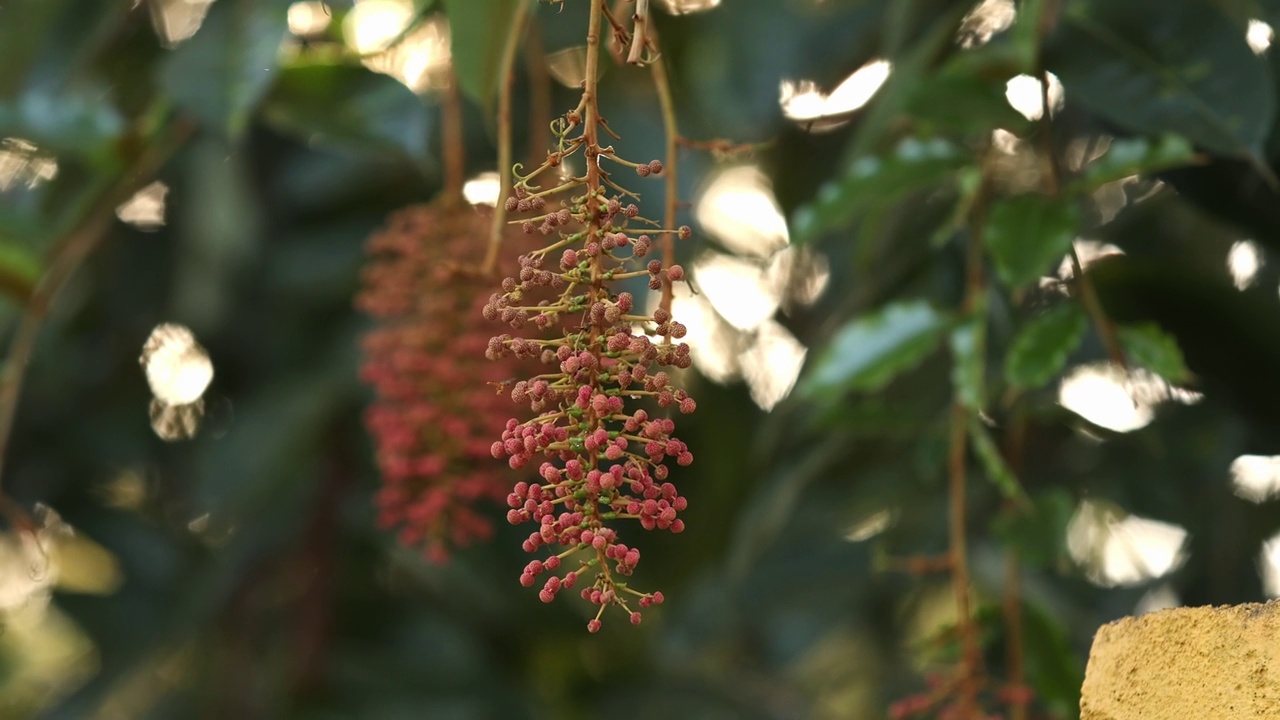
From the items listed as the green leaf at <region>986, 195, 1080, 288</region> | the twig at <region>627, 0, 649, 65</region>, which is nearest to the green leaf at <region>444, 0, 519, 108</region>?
the twig at <region>627, 0, 649, 65</region>

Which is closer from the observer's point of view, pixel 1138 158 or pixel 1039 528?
pixel 1138 158

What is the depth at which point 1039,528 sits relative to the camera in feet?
3.11

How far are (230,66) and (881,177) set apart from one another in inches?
18.2

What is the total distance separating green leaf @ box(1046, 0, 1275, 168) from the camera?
0.81 meters

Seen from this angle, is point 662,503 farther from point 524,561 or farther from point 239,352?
point 239,352

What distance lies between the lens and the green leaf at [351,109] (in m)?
1.01

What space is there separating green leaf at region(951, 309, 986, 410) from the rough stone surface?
0.39 meters

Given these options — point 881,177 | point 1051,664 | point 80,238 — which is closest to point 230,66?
point 80,238

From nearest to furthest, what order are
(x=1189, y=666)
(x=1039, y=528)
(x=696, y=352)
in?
(x=1189, y=666) → (x=1039, y=528) → (x=696, y=352)

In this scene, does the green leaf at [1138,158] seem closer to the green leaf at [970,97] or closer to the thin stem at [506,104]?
the green leaf at [970,97]

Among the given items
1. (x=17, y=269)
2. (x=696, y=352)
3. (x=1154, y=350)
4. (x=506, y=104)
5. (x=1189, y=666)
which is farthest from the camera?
(x=696, y=352)

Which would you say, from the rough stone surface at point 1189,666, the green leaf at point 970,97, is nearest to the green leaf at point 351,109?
the green leaf at point 970,97

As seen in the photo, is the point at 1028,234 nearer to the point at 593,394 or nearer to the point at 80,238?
the point at 593,394

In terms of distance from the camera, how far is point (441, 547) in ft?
3.29
